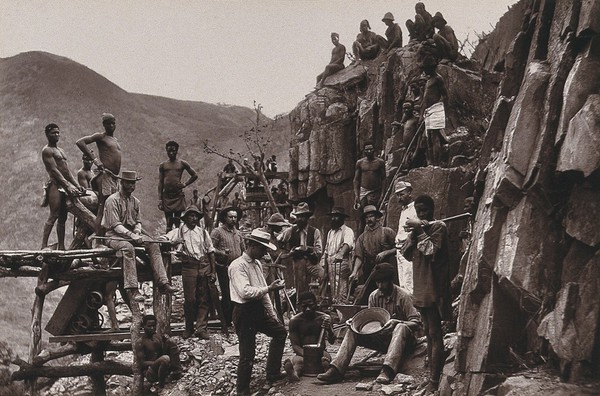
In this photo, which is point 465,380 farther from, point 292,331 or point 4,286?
point 4,286

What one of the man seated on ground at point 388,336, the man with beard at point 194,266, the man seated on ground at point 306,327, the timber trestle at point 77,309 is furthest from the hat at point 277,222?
the man seated on ground at point 388,336

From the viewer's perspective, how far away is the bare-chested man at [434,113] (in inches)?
569

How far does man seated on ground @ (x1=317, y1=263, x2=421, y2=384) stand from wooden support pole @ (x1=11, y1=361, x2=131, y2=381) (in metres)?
4.84

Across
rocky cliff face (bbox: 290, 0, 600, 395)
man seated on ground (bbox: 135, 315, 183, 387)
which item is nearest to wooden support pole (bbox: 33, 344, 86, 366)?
man seated on ground (bbox: 135, 315, 183, 387)

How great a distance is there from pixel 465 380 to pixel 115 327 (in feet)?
24.3

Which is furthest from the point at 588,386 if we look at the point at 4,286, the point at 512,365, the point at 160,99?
the point at 160,99

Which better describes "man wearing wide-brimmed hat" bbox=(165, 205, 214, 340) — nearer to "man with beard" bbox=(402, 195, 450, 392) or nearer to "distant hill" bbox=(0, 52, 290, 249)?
"man with beard" bbox=(402, 195, 450, 392)

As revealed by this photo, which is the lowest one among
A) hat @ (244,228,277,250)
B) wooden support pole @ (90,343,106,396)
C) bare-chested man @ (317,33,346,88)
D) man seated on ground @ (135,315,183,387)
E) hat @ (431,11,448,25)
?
wooden support pole @ (90,343,106,396)

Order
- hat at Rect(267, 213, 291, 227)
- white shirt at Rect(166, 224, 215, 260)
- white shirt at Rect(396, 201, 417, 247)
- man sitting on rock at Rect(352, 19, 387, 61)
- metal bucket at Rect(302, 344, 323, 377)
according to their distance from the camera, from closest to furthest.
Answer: metal bucket at Rect(302, 344, 323, 377) < white shirt at Rect(396, 201, 417, 247) < white shirt at Rect(166, 224, 215, 260) < hat at Rect(267, 213, 291, 227) < man sitting on rock at Rect(352, 19, 387, 61)

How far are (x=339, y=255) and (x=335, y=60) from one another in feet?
53.3

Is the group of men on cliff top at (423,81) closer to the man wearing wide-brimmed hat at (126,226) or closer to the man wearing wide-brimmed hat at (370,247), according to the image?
the man wearing wide-brimmed hat at (370,247)

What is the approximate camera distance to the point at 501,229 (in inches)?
324

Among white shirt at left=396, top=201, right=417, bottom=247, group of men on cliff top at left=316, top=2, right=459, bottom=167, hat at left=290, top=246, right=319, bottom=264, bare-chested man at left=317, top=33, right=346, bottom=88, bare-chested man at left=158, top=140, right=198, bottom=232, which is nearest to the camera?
white shirt at left=396, top=201, right=417, bottom=247

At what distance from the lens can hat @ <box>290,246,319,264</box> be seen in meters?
13.0
